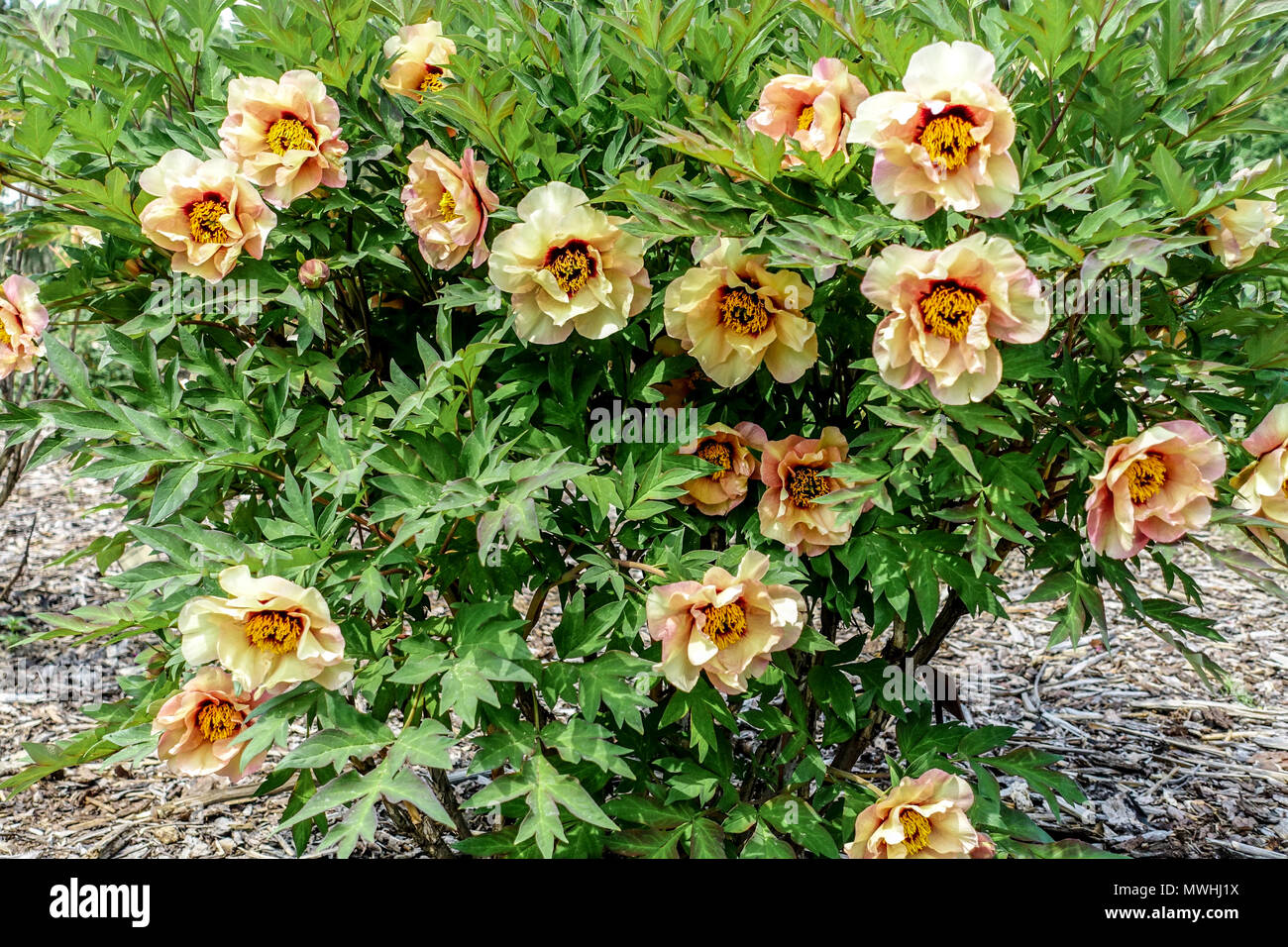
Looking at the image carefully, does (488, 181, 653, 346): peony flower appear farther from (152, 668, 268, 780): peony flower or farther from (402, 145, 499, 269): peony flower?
(152, 668, 268, 780): peony flower

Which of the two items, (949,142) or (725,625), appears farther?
(725,625)

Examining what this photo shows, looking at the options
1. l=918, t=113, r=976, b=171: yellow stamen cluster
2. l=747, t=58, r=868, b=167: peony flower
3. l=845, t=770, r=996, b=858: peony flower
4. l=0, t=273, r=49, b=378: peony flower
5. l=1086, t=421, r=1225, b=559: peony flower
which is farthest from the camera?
l=0, t=273, r=49, b=378: peony flower

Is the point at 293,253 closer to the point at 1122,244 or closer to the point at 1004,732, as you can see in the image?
the point at 1122,244

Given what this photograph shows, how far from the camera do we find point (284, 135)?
1754 millimetres

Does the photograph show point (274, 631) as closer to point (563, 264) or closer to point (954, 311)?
point (563, 264)

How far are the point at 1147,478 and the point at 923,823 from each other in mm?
657

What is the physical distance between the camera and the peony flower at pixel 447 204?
1760 millimetres

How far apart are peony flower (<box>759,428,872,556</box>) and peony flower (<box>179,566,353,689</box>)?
71cm

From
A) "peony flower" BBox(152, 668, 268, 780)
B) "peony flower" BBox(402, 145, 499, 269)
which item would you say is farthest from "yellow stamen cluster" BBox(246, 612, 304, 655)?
"peony flower" BBox(402, 145, 499, 269)

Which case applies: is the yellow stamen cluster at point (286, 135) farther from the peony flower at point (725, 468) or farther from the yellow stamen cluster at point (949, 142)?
the yellow stamen cluster at point (949, 142)

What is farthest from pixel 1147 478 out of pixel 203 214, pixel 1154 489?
pixel 203 214

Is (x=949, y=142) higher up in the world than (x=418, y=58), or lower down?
lower down

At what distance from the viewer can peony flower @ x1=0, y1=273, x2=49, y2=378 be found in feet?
6.19

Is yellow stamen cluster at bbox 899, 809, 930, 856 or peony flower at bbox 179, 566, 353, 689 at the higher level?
peony flower at bbox 179, 566, 353, 689
